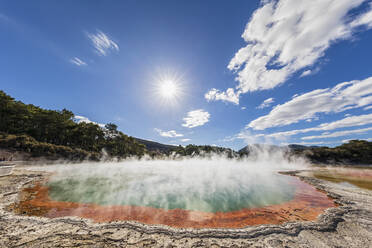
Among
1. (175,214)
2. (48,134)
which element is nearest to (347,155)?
(175,214)

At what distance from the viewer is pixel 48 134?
1457 inches

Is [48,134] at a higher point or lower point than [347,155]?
higher

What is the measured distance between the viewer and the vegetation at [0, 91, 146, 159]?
2517 centimetres

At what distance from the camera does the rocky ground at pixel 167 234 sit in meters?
3.98

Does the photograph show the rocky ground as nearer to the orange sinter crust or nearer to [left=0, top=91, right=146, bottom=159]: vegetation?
the orange sinter crust

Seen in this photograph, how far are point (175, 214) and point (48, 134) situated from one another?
164ft

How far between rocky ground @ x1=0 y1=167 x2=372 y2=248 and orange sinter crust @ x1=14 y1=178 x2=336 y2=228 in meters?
0.73

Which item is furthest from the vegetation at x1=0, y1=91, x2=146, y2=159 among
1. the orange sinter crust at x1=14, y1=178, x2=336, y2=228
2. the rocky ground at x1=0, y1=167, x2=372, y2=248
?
the rocky ground at x1=0, y1=167, x2=372, y2=248

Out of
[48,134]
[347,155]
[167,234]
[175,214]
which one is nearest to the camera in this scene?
[167,234]

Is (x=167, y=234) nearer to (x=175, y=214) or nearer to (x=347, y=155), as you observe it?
(x=175, y=214)

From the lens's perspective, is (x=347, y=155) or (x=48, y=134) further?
(x=347, y=155)

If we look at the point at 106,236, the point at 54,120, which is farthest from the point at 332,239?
the point at 54,120

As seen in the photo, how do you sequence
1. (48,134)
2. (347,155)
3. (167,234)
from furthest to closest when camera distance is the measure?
(347,155), (48,134), (167,234)

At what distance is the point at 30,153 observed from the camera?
915 inches
